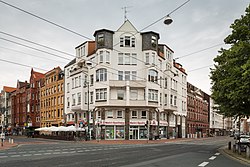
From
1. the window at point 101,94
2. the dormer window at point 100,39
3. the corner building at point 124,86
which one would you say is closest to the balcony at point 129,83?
the corner building at point 124,86

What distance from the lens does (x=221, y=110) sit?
23.8 metres

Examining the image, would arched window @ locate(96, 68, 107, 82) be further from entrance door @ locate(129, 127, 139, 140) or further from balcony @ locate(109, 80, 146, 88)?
entrance door @ locate(129, 127, 139, 140)

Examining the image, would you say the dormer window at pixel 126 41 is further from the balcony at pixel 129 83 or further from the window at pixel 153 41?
the balcony at pixel 129 83

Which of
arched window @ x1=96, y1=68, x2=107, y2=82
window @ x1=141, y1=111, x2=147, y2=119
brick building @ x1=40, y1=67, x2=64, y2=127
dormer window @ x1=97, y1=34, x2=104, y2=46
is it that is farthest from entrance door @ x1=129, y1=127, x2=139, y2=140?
brick building @ x1=40, y1=67, x2=64, y2=127

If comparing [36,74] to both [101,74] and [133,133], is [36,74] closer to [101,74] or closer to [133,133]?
[101,74]

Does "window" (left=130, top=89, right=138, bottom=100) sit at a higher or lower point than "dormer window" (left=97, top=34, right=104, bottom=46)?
lower

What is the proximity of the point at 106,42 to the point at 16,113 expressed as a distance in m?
58.0

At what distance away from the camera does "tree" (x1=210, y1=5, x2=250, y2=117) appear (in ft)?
58.2

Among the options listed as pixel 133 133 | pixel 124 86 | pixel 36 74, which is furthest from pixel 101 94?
pixel 36 74

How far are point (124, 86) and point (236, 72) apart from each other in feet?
110

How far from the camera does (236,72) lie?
58.4 ft

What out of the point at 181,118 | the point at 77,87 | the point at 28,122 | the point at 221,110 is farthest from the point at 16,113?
the point at 221,110

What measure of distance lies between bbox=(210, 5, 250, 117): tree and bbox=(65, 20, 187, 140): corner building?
88.6ft

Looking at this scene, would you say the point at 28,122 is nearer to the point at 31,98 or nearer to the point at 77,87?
the point at 31,98
